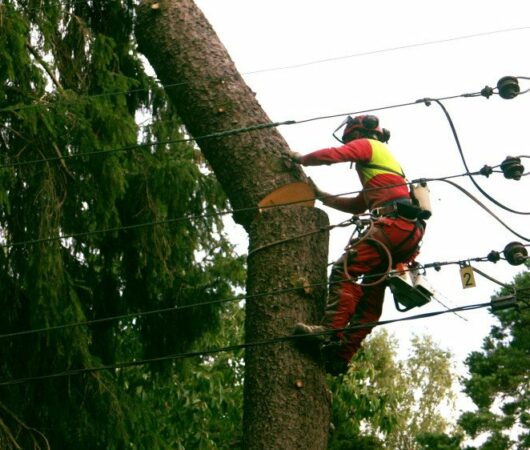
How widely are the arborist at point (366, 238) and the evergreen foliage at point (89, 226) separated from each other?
3.74ft

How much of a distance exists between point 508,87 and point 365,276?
154cm

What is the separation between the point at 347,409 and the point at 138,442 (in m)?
7.05

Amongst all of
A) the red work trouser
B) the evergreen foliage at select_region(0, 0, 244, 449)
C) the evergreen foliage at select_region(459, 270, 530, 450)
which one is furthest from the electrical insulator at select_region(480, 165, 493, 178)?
the evergreen foliage at select_region(459, 270, 530, 450)

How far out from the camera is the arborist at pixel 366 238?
650cm

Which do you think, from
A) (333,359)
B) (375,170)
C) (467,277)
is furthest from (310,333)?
(375,170)

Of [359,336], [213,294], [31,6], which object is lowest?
[359,336]

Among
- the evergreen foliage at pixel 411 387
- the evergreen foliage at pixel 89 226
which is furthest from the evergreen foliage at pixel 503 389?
the evergreen foliage at pixel 89 226

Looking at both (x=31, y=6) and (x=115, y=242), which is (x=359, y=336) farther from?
(x=31, y=6)

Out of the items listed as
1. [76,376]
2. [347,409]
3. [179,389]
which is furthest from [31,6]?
[347,409]

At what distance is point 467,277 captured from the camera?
672 cm

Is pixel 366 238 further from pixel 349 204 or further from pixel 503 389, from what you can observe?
pixel 503 389

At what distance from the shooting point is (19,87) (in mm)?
8258

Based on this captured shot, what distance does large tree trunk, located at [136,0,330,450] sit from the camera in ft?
19.8

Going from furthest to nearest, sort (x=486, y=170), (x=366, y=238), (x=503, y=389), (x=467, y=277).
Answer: (x=503, y=389) < (x=486, y=170) < (x=366, y=238) < (x=467, y=277)
